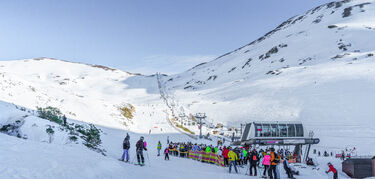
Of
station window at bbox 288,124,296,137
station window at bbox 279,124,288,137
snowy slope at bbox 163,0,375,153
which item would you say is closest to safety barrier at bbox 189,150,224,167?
station window at bbox 279,124,288,137

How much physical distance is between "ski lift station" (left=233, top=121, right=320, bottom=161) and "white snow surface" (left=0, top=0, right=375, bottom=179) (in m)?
2.56

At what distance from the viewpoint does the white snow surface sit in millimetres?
10016

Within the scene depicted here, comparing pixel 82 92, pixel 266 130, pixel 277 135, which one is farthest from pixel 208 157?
pixel 82 92

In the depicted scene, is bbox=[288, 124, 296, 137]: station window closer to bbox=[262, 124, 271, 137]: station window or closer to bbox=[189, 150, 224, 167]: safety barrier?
bbox=[262, 124, 271, 137]: station window

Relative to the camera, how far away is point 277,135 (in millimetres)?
29250

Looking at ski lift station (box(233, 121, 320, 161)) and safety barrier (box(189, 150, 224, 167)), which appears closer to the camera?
safety barrier (box(189, 150, 224, 167))

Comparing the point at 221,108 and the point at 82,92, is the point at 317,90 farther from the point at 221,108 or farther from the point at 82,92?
the point at 82,92

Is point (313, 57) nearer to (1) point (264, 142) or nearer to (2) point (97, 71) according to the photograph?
(1) point (264, 142)

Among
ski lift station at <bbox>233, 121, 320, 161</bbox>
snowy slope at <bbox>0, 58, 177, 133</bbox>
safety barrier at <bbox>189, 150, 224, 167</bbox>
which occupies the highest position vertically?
snowy slope at <bbox>0, 58, 177, 133</bbox>

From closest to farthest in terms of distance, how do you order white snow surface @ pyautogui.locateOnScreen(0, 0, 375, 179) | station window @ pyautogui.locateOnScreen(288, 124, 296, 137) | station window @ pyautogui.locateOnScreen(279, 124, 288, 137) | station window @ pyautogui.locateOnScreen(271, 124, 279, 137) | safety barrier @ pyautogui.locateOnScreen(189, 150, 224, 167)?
white snow surface @ pyautogui.locateOnScreen(0, 0, 375, 179), safety barrier @ pyautogui.locateOnScreen(189, 150, 224, 167), station window @ pyautogui.locateOnScreen(271, 124, 279, 137), station window @ pyautogui.locateOnScreen(279, 124, 288, 137), station window @ pyautogui.locateOnScreen(288, 124, 296, 137)

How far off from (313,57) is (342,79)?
4831 cm

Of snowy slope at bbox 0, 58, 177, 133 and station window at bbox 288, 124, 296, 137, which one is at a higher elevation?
snowy slope at bbox 0, 58, 177, 133

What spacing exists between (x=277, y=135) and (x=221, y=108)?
1600 inches

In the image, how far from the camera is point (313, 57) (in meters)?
108
